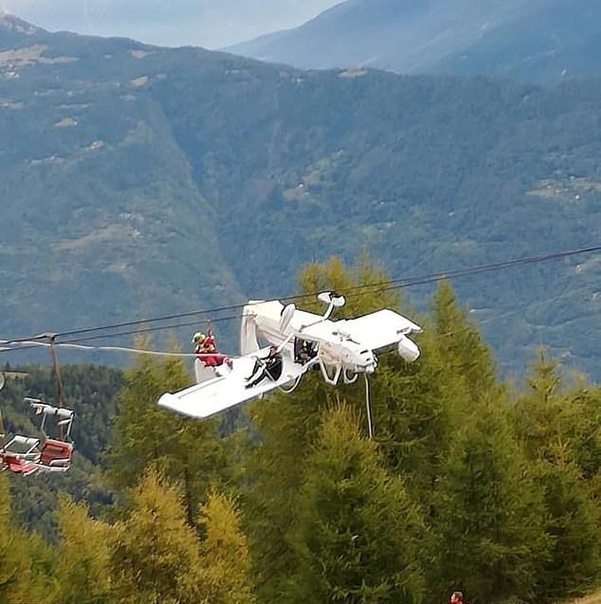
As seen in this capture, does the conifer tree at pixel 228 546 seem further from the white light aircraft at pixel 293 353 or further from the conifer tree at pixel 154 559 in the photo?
the white light aircraft at pixel 293 353

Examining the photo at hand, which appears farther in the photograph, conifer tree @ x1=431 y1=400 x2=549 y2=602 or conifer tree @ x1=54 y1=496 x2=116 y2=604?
conifer tree @ x1=54 y1=496 x2=116 y2=604

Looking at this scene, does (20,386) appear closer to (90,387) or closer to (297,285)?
(90,387)

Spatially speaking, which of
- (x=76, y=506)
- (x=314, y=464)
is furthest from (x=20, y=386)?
(x=314, y=464)

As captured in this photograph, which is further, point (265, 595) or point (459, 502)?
point (265, 595)

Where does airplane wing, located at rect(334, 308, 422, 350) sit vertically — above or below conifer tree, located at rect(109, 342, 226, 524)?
above

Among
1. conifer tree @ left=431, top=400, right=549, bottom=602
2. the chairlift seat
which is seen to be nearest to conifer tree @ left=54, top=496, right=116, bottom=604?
conifer tree @ left=431, top=400, right=549, bottom=602

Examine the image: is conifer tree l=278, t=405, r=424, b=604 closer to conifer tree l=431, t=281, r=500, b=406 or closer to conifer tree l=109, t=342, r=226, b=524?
conifer tree l=109, t=342, r=226, b=524
